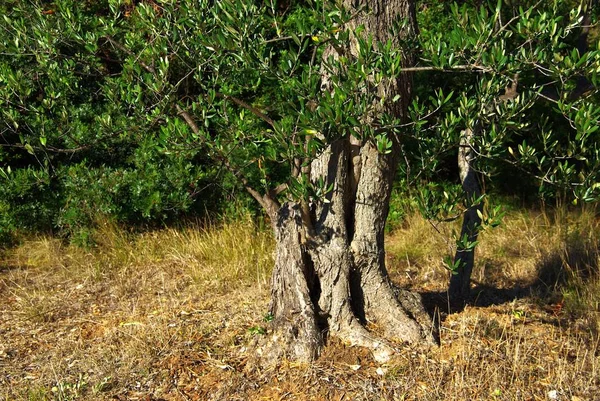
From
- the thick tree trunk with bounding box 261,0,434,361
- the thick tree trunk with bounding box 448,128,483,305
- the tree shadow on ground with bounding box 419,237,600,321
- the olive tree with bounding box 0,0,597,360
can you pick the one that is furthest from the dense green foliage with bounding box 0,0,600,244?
the tree shadow on ground with bounding box 419,237,600,321

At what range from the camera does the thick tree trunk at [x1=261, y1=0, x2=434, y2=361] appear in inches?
156

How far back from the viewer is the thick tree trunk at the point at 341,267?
397cm

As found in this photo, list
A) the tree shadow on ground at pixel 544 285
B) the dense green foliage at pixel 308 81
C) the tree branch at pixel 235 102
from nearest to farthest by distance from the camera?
1. the dense green foliage at pixel 308 81
2. the tree branch at pixel 235 102
3. the tree shadow on ground at pixel 544 285

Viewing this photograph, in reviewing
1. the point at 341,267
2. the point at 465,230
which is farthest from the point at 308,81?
the point at 465,230

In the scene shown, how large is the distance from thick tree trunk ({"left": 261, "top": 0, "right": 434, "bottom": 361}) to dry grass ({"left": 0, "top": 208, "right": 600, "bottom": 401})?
15 centimetres

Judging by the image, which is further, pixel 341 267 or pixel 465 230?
pixel 465 230

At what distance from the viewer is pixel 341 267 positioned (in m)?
4.10

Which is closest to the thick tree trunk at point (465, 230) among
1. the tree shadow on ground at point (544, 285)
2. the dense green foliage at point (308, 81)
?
the tree shadow on ground at point (544, 285)

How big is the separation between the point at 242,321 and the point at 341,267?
3.19 ft

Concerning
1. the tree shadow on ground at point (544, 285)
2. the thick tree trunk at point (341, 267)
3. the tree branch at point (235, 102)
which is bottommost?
the tree shadow on ground at point (544, 285)

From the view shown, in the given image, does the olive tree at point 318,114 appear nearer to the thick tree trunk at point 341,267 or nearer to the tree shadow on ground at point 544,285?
the thick tree trunk at point 341,267

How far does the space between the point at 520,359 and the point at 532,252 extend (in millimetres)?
2375

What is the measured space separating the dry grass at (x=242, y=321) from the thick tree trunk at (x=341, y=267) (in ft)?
0.50

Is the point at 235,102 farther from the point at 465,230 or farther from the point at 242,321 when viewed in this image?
the point at 465,230
